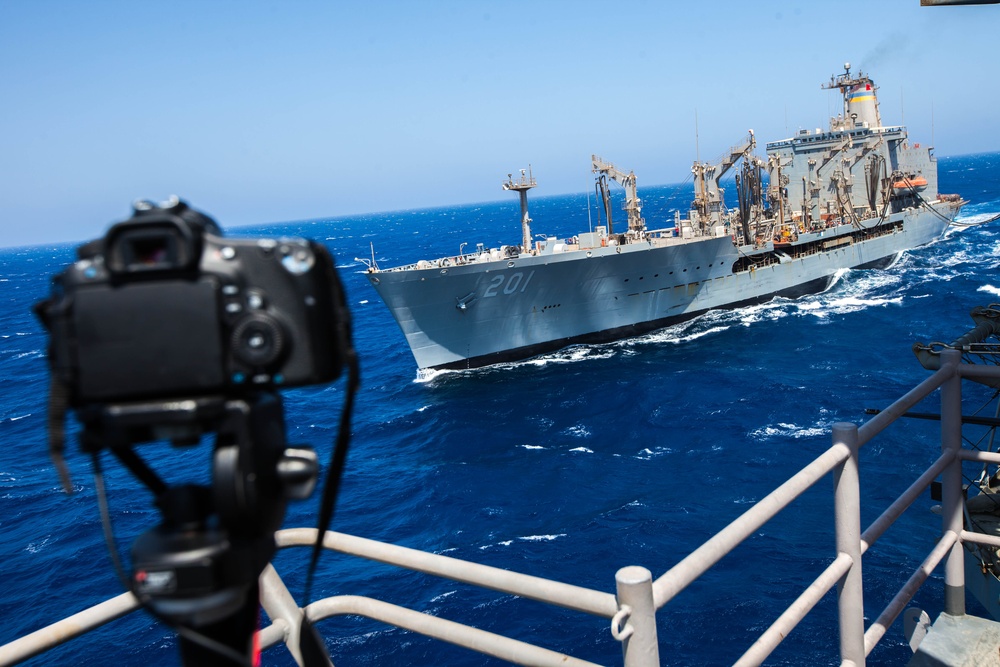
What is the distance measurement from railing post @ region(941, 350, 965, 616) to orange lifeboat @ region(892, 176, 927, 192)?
151 ft

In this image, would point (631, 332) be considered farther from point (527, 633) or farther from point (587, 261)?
point (527, 633)

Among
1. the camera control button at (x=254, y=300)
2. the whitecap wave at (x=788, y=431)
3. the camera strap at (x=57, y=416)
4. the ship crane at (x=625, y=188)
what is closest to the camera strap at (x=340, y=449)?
the camera control button at (x=254, y=300)

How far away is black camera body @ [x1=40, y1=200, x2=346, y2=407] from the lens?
1.23m

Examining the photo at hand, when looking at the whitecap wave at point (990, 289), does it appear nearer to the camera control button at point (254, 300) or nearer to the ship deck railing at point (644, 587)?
the ship deck railing at point (644, 587)

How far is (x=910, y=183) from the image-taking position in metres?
45.6

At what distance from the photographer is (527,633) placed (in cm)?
1127

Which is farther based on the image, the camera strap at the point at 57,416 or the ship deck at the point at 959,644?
the ship deck at the point at 959,644

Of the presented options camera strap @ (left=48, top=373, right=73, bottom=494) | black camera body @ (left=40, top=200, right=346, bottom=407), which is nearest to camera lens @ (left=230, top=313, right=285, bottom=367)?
black camera body @ (left=40, top=200, right=346, bottom=407)

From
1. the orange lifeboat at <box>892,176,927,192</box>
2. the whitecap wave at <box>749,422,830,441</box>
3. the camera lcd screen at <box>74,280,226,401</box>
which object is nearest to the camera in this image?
the camera lcd screen at <box>74,280,226,401</box>

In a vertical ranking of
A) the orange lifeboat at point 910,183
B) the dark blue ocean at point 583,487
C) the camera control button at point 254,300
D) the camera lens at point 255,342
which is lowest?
the dark blue ocean at point 583,487

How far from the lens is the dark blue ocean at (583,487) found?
11617 millimetres

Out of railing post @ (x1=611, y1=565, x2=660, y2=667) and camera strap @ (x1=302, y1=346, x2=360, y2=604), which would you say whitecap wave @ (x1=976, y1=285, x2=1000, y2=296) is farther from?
camera strap @ (x1=302, y1=346, x2=360, y2=604)

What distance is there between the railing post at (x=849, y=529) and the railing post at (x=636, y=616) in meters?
1.07

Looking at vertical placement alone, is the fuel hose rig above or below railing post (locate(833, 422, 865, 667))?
above
